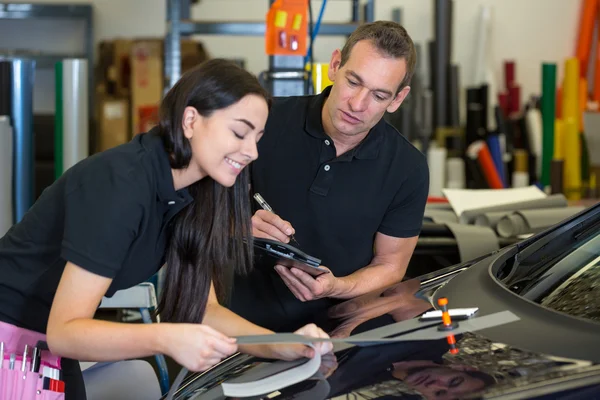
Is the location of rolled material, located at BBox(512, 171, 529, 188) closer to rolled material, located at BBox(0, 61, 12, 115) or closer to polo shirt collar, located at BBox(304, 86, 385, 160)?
rolled material, located at BBox(0, 61, 12, 115)

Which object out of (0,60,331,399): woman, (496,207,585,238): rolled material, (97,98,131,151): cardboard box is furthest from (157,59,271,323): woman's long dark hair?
(97,98,131,151): cardboard box

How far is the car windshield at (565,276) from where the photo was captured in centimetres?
170

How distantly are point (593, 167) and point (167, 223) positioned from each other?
627cm

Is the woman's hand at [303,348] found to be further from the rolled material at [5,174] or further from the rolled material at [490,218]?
the rolled material at [5,174]

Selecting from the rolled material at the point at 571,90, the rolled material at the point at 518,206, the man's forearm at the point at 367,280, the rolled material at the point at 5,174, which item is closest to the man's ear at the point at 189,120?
the man's forearm at the point at 367,280

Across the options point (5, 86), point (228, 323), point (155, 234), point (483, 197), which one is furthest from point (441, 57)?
point (155, 234)

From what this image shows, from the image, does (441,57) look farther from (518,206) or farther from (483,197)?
(518,206)

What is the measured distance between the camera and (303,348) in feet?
5.43

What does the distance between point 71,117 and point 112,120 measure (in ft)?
7.57

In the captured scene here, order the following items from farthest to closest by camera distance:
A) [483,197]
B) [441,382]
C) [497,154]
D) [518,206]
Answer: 1. [497,154]
2. [483,197]
3. [518,206]
4. [441,382]

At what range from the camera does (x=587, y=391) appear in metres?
1.31

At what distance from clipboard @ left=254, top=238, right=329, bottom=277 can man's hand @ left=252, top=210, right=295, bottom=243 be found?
0.21 feet

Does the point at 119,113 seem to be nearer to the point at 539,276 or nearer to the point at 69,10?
the point at 69,10

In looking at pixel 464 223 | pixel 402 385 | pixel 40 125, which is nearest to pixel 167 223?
pixel 402 385
